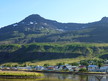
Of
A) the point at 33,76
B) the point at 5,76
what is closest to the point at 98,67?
the point at 33,76

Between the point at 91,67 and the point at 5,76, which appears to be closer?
the point at 5,76

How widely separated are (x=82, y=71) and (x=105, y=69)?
2799cm

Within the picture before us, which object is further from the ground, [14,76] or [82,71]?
[14,76]

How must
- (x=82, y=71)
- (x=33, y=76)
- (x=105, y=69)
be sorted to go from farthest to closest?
(x=105, y=69), (x=82, y=71), (x=33, y=76)

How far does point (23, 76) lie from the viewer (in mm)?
102062

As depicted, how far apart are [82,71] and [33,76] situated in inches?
2263

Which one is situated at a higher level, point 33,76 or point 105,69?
point 33,76

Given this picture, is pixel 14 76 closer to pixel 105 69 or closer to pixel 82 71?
pixel 82 71

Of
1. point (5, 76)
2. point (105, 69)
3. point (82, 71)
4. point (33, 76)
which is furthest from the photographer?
point (105, 69)

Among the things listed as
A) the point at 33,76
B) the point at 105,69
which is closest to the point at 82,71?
the point at 105,69

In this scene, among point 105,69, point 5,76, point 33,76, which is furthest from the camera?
point 105,69

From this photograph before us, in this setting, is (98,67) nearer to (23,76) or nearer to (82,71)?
(82,71)

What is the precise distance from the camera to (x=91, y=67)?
18612 centimetres

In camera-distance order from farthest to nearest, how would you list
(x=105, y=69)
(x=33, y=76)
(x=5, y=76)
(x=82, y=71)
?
(x=105, y=69) < (x=82, y=71) < (x=33, y=76) < (x=5, y=76)
